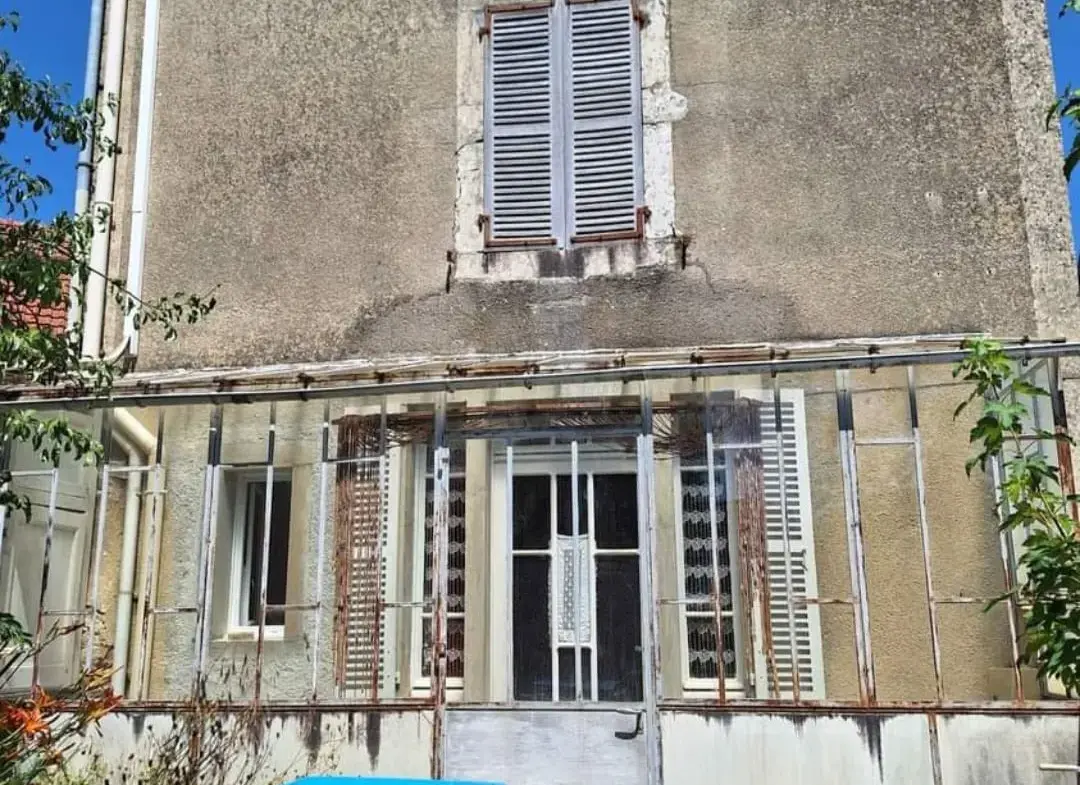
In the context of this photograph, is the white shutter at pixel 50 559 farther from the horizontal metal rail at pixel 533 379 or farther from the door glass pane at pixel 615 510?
the door glass pane at pixel 615 510

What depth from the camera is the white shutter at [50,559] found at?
24.0ft

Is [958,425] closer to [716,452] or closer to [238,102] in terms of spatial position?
[716,452]

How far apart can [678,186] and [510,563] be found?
3186 mm

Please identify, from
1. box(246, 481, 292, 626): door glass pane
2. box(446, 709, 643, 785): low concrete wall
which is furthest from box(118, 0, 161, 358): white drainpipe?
box(446, 709, 643, 785): low concrete wall

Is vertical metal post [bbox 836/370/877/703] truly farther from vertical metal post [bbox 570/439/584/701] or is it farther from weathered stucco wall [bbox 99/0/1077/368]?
vertical metal post [bbox 570/439/584/701]

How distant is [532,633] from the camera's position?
703cm

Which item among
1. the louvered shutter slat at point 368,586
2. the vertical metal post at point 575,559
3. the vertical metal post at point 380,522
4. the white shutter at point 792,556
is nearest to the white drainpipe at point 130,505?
the louvered shutter slat at point 368,586

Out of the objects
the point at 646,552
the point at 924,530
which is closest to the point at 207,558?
the point at 646,552

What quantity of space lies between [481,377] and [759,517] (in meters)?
2.04

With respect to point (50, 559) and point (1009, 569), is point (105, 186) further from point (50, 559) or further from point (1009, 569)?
point (1009, 569)

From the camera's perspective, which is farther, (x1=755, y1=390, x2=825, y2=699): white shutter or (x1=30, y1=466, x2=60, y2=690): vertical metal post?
(x1=30, y1=466, x2=60, y2=690): vertical metal post

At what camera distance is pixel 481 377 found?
23.0 feet

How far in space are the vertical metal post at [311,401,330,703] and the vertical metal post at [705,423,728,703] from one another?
99.8 inches

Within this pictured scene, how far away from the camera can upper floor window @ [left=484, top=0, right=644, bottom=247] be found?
8.27 meters
